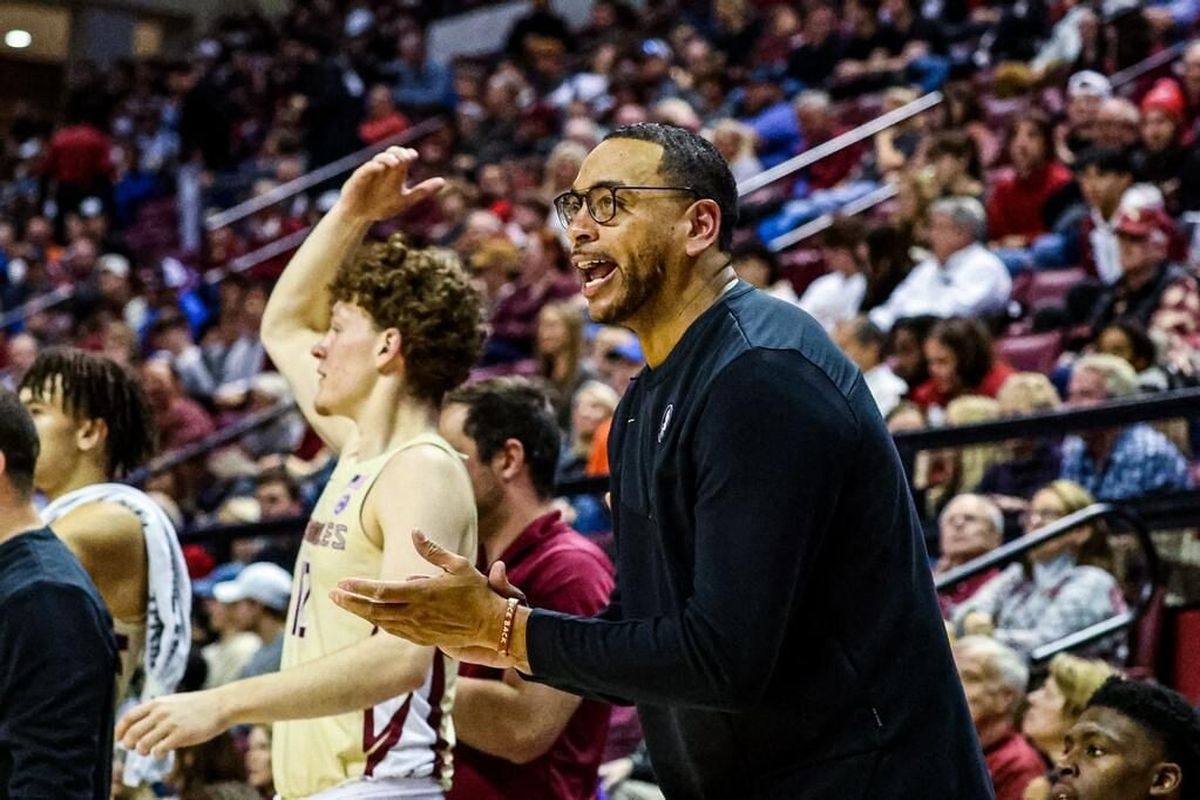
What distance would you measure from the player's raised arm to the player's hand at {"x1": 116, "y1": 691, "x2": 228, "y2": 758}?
1120 millimetres

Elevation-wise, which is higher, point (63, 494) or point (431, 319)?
point (431, 319)

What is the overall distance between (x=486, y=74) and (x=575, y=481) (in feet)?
38.4

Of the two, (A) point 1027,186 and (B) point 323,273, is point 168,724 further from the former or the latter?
(A) point 1027,186

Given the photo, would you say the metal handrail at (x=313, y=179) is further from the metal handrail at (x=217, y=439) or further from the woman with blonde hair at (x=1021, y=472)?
the woman with blonde hair at (x=1021, y=472)

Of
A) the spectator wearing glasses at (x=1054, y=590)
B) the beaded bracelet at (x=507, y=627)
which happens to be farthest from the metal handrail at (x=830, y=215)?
the beaded bracelet at (x=507, y=627)

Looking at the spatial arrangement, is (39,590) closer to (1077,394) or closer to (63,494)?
(63,494)

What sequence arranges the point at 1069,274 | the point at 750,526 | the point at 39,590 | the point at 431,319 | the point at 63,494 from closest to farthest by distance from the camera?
1. the point at 750,526
2. the point at 39,590
3. the point at 431,319
4. the point at 63,494
5. the point at 1069,274

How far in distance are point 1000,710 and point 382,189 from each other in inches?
93.6

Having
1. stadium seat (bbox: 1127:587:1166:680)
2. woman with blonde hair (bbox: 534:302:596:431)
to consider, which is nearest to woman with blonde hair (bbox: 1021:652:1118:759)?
stadium seat (bbox: 1127:587:1166:680)

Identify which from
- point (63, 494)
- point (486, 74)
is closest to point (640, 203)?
point (63, 494)

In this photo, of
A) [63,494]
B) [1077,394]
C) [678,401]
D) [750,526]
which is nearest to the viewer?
[750,526]

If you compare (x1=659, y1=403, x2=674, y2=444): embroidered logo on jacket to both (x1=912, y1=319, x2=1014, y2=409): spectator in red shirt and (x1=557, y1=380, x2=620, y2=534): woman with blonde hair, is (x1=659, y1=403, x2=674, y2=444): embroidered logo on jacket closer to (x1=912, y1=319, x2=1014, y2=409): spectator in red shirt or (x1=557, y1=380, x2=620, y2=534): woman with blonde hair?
(x1=557, y1=380, x2=620, y2=534): woman with blonde hair

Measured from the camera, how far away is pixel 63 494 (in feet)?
14.0

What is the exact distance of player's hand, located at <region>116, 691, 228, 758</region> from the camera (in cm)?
307
